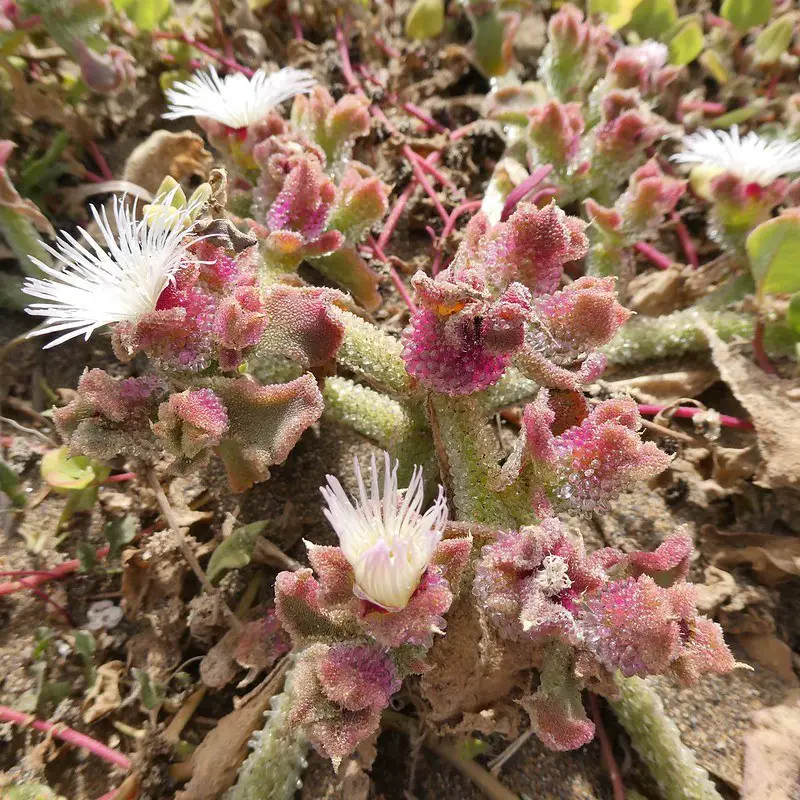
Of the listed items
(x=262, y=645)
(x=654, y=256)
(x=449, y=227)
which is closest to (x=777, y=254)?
(x=654, y=256)

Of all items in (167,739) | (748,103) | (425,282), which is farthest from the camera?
(748,103)

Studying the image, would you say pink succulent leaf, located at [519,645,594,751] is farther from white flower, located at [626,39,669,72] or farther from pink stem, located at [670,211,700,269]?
white flower, located at [626,39,669,72]

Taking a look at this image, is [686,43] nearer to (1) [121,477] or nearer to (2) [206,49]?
(2) [206,49]

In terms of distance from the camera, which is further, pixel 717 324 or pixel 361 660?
pixel 717 324

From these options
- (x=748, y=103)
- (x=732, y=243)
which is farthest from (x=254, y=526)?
(x=748, y=103)

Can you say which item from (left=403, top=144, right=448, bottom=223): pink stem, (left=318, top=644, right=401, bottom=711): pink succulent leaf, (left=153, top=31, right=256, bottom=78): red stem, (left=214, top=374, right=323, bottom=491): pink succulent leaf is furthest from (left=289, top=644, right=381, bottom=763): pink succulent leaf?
(left=153, top=31, right=256, bottom=78): red stem

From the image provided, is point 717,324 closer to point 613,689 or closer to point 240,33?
point 613,689
